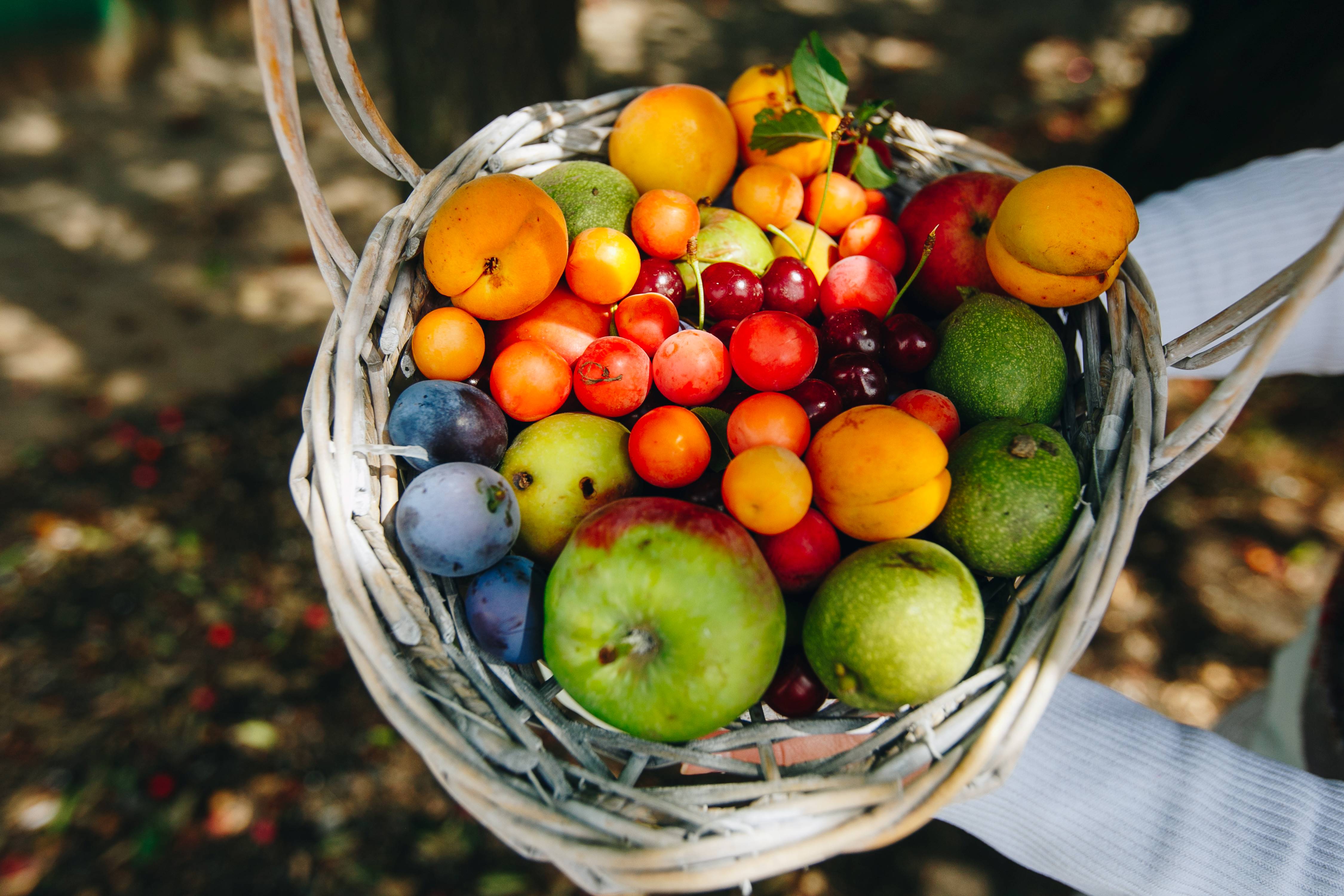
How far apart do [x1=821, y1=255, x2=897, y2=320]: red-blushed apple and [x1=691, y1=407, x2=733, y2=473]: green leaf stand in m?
0.46

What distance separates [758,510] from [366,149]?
3.69 feet

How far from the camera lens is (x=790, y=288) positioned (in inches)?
72.2

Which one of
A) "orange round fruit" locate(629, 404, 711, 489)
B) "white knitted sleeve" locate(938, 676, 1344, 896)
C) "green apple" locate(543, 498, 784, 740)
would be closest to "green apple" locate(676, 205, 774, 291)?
"orange round fruit" locate(629, 404, 711, 489)

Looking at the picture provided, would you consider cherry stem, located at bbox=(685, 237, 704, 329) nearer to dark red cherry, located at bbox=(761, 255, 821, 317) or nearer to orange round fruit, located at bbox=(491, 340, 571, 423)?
dark red cherry, located at bbox=(761, 255, 821, 317)

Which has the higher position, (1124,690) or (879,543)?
(879,543)

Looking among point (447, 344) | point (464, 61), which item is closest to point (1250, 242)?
point (447, 344)

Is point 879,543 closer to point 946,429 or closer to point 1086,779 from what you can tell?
point 946,429

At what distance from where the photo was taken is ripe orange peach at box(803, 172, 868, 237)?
200cm

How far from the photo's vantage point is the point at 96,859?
253 centimetres

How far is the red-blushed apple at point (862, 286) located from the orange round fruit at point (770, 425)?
41cm

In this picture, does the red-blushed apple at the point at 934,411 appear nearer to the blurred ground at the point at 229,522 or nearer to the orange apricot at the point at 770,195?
the orange apricot at the point at 770,195

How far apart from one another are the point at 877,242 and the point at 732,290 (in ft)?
1.47

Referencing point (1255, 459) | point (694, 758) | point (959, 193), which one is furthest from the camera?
point (1255, 459)

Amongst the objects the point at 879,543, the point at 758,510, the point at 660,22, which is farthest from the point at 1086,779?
the point at 660,22
